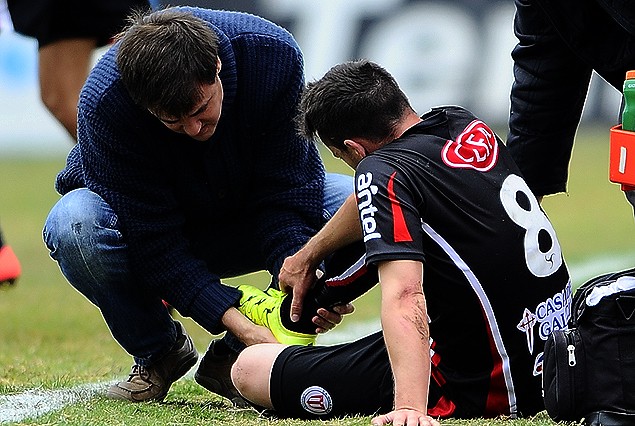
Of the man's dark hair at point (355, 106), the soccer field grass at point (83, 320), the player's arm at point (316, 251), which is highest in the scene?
the man's dark hair at point (355, 106)

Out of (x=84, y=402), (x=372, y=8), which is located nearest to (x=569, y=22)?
(x=84, y=402)

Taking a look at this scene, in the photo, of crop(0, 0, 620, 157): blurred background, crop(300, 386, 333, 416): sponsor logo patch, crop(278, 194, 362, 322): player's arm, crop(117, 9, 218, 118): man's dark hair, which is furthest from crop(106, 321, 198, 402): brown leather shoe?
crop(0, 0, 620, 157): blurred background

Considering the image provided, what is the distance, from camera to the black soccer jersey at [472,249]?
285 cm

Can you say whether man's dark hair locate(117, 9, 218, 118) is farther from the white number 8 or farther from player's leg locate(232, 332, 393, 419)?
the white number 8

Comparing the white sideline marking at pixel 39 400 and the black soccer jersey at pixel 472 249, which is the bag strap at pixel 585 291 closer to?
the black soccer jersey at pixel 472 249

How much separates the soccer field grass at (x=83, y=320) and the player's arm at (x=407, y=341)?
0.20 m

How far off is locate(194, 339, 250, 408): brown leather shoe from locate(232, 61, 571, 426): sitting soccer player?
1.65 feet

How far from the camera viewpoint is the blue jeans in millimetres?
3477

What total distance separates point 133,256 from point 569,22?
4.99ft

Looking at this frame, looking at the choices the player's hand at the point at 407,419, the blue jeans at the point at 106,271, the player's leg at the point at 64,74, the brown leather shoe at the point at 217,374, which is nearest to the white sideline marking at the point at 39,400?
the blue jeans at the point at 106,271

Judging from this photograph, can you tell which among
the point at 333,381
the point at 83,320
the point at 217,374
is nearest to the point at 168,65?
the point at 333,381

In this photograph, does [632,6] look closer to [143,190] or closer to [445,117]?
[445,117]

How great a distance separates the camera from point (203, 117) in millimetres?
3314

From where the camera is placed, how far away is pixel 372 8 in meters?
12.0
